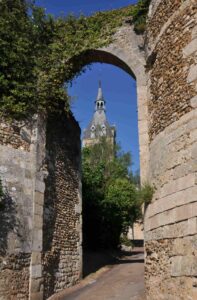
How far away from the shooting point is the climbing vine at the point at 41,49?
9.23 m

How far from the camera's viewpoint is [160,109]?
702 cm

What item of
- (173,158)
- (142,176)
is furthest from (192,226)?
(142,176)

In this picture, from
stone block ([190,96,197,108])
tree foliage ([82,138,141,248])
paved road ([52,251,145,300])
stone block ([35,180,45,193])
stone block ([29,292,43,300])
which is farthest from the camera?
tree foliage ([82,138,141,248])

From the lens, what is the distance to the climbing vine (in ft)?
30.3

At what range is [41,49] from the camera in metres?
10.5

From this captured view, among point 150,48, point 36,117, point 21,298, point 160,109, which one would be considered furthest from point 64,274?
point 150,48

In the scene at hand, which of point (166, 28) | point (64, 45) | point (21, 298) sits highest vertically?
point (64, 45)

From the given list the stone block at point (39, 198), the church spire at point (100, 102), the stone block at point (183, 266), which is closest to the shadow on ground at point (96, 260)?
the stone block at point (39, 198)

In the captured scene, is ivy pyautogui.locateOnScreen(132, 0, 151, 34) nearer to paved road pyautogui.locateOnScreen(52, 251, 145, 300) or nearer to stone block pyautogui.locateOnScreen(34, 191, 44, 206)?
stone block pyautogui.locateOnScreen(34, 191, 44, 206)

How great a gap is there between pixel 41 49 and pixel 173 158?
5.73 m

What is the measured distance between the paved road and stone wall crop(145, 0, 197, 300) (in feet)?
6.71

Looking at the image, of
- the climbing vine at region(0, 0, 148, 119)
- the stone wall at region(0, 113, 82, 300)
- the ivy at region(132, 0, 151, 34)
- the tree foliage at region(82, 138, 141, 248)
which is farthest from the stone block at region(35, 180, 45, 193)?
the tree foliage at region(82, 138, 141, 248)

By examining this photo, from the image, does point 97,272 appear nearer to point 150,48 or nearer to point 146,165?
point 146,165

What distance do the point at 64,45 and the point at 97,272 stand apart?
6936 mm
